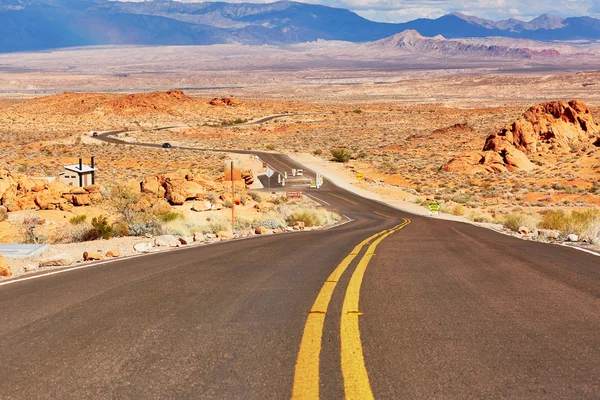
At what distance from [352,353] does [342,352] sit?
0.07 meters

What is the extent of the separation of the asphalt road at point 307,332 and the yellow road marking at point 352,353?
0.02 m

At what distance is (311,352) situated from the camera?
4.44m

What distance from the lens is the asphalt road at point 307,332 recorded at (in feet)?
12.8

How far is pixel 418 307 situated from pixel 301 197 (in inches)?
1401

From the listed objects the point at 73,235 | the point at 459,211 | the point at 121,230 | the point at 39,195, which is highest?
the point at 121,230

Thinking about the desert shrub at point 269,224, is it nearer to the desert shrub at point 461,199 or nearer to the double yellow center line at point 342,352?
the double yellow center line at point 342,352

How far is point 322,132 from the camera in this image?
A: 98.4 m

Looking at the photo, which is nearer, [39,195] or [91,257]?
[91,257]

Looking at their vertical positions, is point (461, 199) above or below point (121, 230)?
below

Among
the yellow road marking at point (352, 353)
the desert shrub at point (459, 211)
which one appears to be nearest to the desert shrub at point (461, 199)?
the desert shrub at point (459, 211)

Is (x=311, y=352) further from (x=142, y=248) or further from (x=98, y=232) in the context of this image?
(x=98, y=232)

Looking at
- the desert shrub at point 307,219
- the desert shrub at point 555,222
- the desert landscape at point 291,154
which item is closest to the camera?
the desert shrub at point 555,222

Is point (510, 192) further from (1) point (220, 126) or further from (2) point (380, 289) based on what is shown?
(1) point (220, 126)

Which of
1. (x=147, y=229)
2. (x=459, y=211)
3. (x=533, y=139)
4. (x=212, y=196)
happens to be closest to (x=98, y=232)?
(x=147, y=229)
